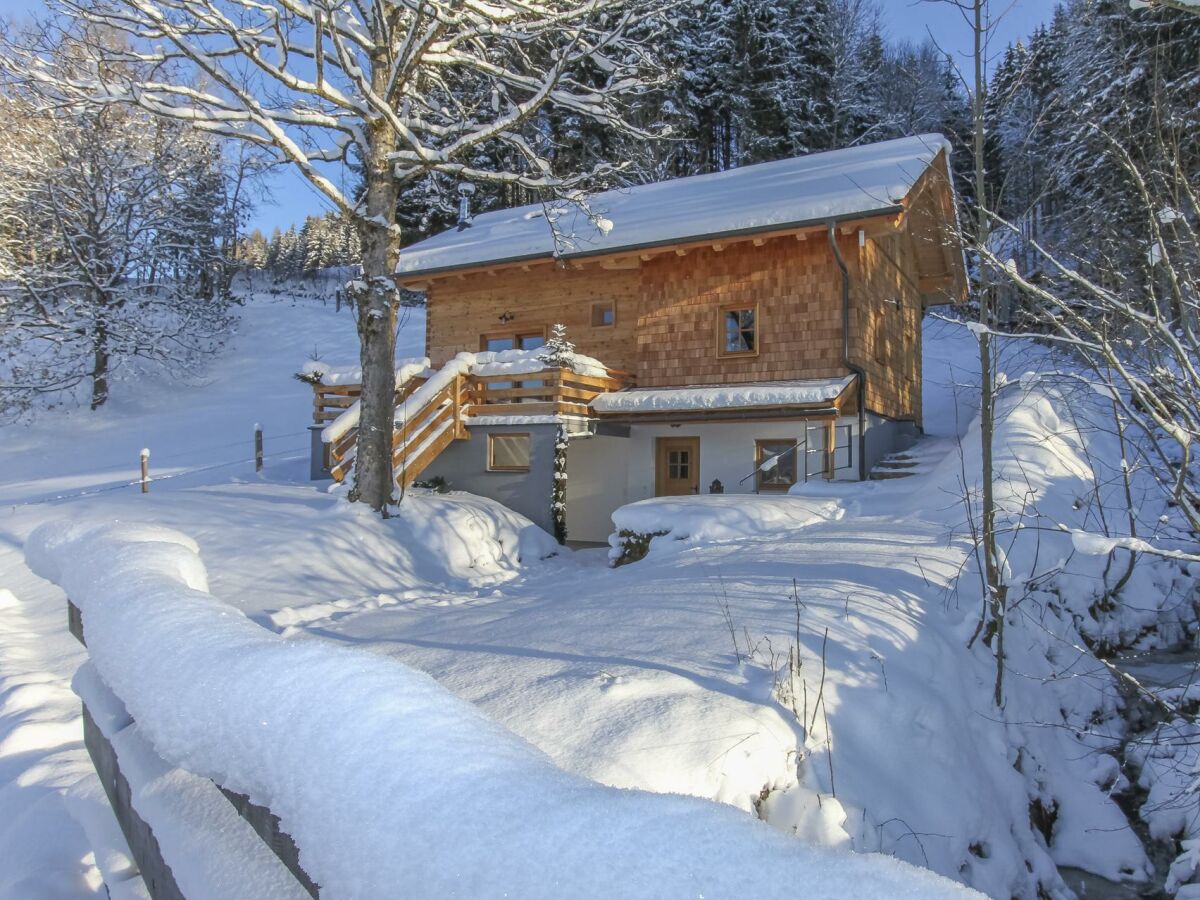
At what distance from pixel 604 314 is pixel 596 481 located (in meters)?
3.51

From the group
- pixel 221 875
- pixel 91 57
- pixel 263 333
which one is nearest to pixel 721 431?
pixel 91 57

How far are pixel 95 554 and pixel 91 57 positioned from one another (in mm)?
9452

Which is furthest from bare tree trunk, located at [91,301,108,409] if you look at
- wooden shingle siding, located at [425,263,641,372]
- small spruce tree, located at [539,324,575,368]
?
small spruce tree, located at [539,324,575,368]

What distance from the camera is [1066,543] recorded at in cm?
752

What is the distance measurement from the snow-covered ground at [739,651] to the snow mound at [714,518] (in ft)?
0.13

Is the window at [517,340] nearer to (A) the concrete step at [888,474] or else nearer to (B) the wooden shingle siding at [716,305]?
(B) the wooden shingle siding at [716,305]

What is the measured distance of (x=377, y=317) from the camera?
33.2 feet

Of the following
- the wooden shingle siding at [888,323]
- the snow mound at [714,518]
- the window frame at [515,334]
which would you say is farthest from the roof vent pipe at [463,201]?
the wooden shingle siding at [888,323]

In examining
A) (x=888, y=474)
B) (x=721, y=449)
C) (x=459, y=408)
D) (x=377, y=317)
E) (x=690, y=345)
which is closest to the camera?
(x=377, y=317)

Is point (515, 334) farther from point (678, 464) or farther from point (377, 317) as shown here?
point (377, 317)

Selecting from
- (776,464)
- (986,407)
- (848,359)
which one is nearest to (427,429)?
(776,464)

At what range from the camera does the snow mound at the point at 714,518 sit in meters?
9.33

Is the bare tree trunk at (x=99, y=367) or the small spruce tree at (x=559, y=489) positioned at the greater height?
the bare tree trunk at (x=99, y=367)

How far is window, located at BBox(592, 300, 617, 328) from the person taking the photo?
15227mm
